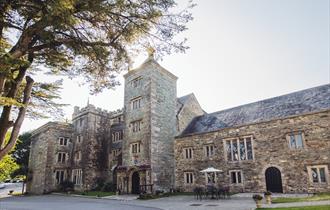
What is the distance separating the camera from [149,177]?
23.5 meters

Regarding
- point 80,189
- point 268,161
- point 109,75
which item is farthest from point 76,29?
point 80,189

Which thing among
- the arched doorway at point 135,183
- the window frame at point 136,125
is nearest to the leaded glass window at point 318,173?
the arched doorway at point 135,183

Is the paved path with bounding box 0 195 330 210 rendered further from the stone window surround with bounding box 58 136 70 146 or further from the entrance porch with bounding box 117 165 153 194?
the stone window surround with bounding box 58 136 70 146

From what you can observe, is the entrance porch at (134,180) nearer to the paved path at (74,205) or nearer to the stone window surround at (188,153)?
the paved path at (74,205)

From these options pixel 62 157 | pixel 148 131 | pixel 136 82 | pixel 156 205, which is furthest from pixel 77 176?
pixel 156 205

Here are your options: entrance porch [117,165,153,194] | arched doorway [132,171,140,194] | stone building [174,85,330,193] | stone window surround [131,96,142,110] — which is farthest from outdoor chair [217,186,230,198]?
stone window surround [131,96,142,110]

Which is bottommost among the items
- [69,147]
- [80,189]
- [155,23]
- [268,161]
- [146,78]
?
[80,189]

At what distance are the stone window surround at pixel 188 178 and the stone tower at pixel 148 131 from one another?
157cm

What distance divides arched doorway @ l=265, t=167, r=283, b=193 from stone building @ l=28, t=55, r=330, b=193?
76mm

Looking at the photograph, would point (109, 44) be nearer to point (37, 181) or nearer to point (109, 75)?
point (109, 75)

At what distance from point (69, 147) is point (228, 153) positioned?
24.6m

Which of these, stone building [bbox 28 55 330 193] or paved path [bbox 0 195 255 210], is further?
stone building [bbox 28 55 330 193]

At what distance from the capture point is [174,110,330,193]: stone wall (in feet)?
58.6

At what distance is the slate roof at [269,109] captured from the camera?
19859mm
